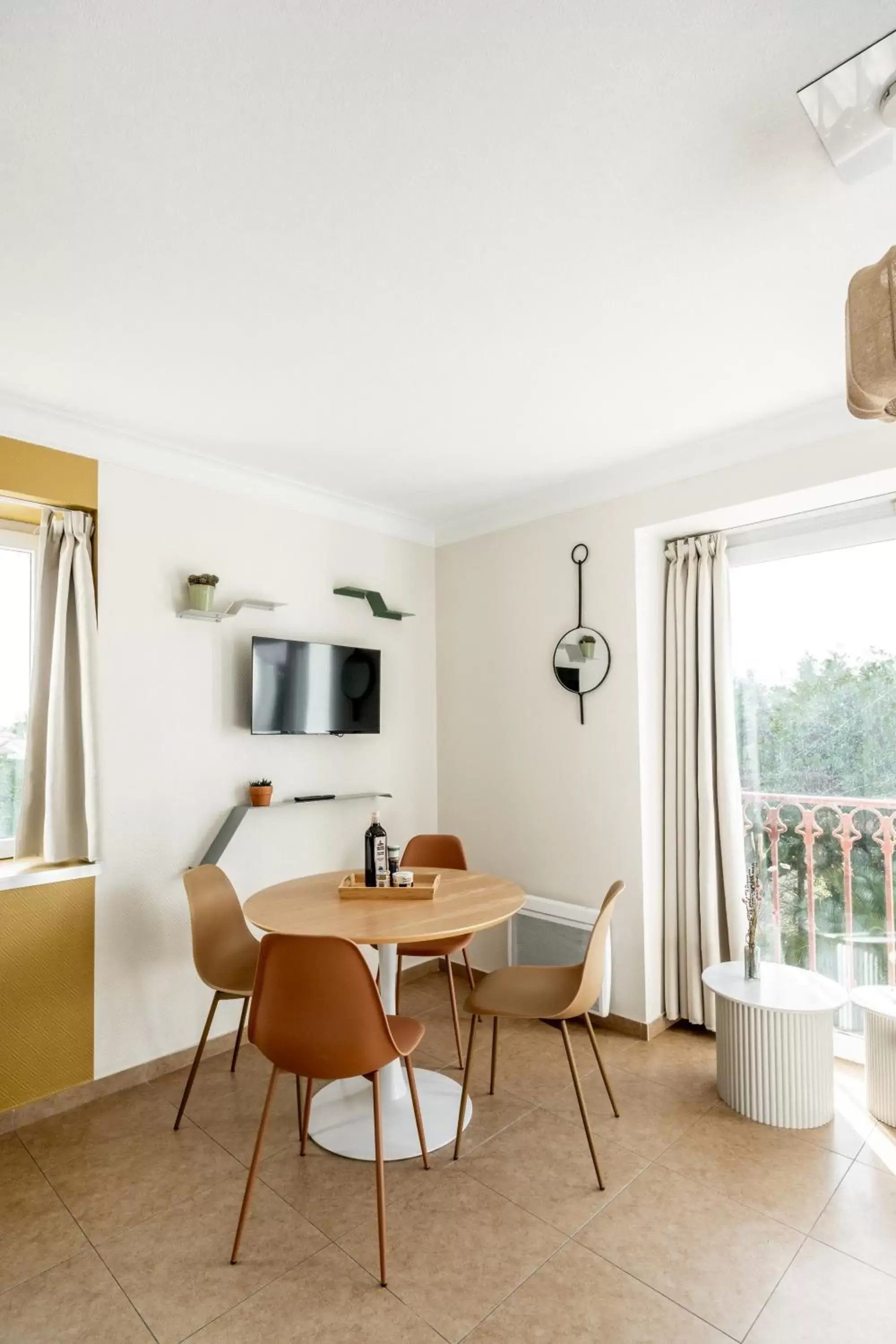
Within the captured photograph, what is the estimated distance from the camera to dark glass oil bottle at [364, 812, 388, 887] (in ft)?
9.08

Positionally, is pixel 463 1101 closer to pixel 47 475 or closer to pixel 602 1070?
pixel 602 1070

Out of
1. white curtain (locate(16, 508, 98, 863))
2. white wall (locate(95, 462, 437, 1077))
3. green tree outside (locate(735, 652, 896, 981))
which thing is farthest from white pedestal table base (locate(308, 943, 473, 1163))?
green tree outside (locate(735, 652, 896, 981))

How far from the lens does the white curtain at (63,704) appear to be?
111 inches

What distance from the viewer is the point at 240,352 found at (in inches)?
94.3

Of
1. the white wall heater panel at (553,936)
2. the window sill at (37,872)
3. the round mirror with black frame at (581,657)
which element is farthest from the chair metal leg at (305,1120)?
the round mirror with black frame at (581,657)

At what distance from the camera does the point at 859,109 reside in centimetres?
140

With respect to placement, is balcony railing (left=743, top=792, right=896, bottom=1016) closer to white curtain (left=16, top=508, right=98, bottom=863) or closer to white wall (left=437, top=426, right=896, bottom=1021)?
white wall (left=437, top=426, right=896, bottom=1021)

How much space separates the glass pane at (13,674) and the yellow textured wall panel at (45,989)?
38 centimetres

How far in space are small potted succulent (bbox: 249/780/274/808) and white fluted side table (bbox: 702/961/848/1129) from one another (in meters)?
2.07

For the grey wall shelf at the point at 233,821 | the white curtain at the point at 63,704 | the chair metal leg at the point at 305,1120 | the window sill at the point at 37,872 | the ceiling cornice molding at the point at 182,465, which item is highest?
the ceiling cornice molding at the point at 182,465

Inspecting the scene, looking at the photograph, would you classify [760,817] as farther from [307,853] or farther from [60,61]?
[60,61]

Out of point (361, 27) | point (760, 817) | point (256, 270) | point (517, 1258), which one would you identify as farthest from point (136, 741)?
point (760, 817)

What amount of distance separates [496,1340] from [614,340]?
9.01 feet

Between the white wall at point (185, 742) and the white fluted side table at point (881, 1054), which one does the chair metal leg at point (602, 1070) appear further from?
the white wall at point (185, 742)
